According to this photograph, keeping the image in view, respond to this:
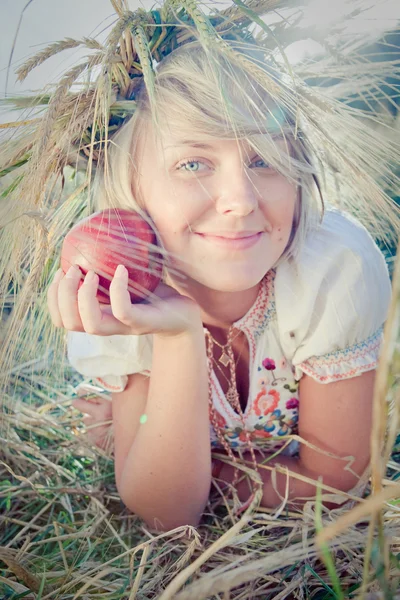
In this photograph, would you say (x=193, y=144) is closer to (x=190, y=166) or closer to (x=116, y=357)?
(x=190, y=166)

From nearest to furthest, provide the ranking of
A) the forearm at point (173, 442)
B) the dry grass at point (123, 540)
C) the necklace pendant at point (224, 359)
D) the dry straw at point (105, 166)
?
1. the dry grass at point (123, 540)
2. the dry straw at point (105, 166)
3. the forearm at point (173, 442)
4. the necklace pendant at point (224, 359)

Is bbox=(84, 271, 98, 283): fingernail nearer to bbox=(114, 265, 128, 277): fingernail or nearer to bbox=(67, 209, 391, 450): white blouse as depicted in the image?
bbox=(114, 265, 128, 277): fingernail

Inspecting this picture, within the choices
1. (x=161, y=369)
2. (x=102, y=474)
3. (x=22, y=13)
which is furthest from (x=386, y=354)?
(x=102, y=474)

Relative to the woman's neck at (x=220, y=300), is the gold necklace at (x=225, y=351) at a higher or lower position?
lower

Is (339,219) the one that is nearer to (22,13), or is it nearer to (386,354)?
(22,13)

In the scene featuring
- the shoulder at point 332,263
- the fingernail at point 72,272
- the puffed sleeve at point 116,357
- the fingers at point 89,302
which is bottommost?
the puffed sleeve at point 116,357

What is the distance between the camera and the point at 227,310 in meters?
1.51

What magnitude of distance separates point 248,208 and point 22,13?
1.89 ft

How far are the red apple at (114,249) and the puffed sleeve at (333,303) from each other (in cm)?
37

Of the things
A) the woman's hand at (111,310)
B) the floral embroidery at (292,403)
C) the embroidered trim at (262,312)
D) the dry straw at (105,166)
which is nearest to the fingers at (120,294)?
the woman's hand at (111,310)

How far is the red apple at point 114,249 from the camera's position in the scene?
1137 millimetres

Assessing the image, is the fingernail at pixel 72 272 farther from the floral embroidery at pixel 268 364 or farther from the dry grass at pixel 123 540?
the floral embroidery at pixel 268 364

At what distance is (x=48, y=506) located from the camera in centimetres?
157

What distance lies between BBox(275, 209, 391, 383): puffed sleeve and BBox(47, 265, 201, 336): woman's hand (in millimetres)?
277
